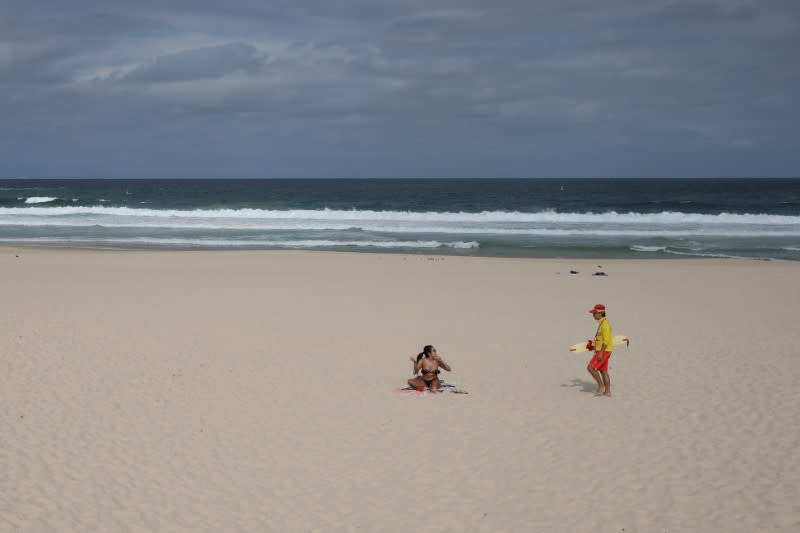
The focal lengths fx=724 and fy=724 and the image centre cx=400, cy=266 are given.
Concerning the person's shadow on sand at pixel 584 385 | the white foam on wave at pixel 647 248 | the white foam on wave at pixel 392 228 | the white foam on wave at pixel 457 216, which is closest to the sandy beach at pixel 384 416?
the person's shadow on sand at pixel 584 385

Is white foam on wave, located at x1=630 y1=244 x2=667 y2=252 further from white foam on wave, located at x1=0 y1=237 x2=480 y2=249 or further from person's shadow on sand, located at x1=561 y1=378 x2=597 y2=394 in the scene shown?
person's shadow on sand, located at x1=561 y1=378 x2=597 y2=394

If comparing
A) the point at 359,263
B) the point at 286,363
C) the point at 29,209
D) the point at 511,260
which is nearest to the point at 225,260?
the point at 359,263

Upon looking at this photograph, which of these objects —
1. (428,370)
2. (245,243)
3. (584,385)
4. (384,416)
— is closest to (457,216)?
(245,243)

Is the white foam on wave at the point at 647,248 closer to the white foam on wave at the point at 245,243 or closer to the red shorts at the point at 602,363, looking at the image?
the white foam on wave at the point at 245,243

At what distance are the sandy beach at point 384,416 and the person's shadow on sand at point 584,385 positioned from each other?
6 cm

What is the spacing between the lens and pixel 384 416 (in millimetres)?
8938

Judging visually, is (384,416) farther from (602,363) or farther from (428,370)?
(602,363)

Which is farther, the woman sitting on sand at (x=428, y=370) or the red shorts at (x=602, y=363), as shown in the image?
the woman sitting on sand at (x=428, y=370)

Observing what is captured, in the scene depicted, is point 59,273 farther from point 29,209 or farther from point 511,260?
point 29,209

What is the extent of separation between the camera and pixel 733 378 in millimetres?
10672

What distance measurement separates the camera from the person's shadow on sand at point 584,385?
1031 cm

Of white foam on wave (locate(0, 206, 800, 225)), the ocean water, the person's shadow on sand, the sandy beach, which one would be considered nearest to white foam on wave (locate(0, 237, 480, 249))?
the ocean water

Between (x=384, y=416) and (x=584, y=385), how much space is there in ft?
10.8

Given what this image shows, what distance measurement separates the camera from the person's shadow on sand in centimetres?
1031
